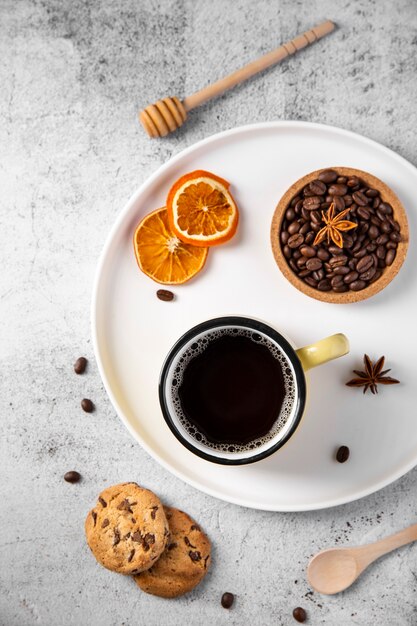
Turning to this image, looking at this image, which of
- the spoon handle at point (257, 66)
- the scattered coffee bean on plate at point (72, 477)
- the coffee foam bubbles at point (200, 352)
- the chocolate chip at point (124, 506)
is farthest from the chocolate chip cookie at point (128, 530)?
the spoon handle at point (257, 66)

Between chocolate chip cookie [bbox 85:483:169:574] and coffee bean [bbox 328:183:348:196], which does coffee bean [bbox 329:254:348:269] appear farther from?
chocolate chip cookie [bbox 85:483:169:574]

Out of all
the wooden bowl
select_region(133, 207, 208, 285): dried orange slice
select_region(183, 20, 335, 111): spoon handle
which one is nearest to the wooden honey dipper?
select_region(183, 20, 335, 111): spoon handle

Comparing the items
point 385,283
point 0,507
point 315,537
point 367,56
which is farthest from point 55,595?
point 367,56

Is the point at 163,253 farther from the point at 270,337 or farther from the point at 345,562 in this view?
the point at 345,562

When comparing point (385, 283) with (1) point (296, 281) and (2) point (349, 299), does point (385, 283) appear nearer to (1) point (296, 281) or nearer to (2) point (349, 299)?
(2) point (349, 299)

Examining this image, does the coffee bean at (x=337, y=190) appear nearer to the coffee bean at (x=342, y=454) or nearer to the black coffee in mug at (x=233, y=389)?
the black coffee in mug at (x=233, y=389)

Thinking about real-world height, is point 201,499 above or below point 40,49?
below

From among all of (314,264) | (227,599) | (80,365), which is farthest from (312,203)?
(227,599)
